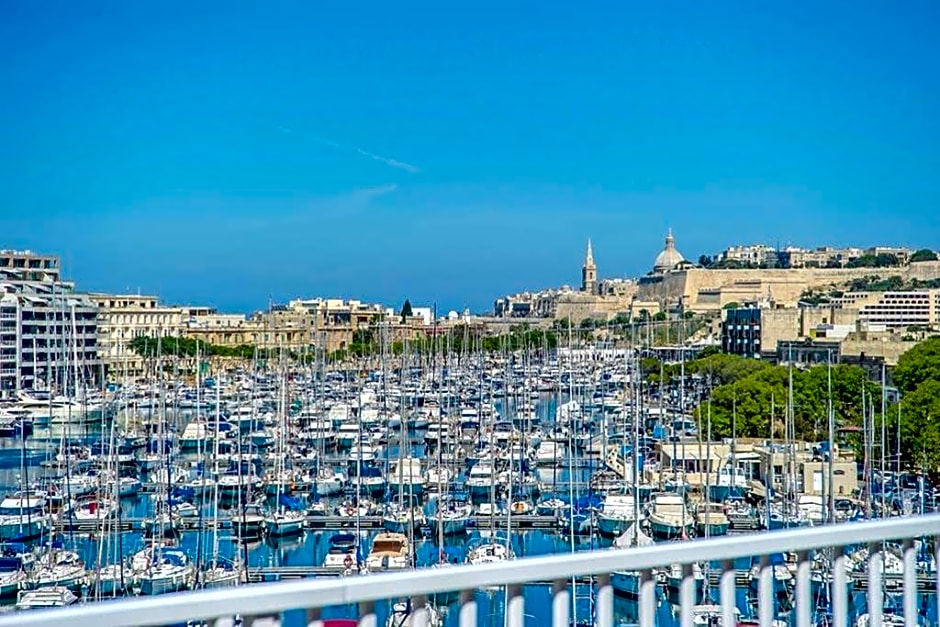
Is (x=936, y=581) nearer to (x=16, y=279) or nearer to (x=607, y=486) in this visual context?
(x=607, y=486)

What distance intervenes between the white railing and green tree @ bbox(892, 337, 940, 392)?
74.2 feet

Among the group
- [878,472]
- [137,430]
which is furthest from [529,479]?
[137,430]

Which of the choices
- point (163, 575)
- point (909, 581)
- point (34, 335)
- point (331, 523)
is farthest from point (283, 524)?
point (34, 335)

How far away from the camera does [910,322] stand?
48188 mm

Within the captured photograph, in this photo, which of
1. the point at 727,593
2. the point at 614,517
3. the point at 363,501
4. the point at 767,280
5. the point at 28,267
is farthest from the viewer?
the point at 767,280

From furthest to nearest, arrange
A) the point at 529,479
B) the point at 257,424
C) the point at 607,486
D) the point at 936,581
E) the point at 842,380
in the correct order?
the point at 257,424
the point at 842,380
the point at 529,479
the point at 607,486
the point at 936,581

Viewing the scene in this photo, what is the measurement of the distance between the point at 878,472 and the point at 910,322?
34.3 m

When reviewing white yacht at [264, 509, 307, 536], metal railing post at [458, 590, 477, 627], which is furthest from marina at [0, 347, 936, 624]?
metal railing post at [458, 590, 477, 627]

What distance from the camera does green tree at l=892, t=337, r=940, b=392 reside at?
77.6 feet

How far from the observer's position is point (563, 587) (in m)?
1.45

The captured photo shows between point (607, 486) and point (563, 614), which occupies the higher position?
point (563, 614)

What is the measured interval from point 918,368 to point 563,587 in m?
24.6

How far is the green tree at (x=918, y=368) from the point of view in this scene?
2364 centimetres

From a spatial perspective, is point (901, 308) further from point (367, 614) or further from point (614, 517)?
point (367, 614)
